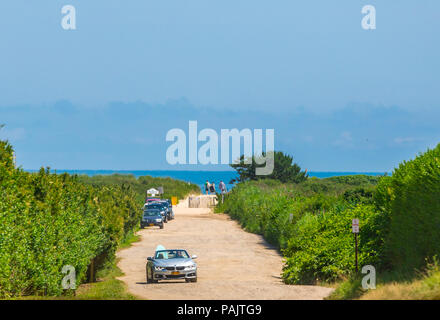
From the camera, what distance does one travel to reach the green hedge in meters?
16.8

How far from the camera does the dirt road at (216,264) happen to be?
826 inches

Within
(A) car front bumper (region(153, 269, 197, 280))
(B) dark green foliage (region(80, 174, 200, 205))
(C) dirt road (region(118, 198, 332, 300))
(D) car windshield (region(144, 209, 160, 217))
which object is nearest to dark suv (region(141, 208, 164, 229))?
(D) car windshield (region(144, 209, 160, 217))

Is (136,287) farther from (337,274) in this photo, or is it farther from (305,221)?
(305,221)

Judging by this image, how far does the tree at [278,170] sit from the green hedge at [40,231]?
7158 cm

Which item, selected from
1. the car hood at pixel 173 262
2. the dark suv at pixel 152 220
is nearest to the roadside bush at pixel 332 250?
the car hood at pixel 173 262

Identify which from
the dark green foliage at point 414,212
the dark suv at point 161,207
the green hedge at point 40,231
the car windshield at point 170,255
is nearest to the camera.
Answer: the green hedge at point 40,231

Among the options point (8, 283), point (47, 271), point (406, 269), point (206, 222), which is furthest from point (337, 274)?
point (206, 222)

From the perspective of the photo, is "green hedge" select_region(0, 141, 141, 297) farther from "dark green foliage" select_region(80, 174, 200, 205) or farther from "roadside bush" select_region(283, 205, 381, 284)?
"dark green foliage" select_region(80, 174, 200, 205)

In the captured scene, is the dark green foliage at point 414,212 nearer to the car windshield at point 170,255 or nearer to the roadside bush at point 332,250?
the roadside bush at point 332,250

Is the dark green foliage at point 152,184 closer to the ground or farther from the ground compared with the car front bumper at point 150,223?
farther from the ground

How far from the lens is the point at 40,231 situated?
18.7 metres

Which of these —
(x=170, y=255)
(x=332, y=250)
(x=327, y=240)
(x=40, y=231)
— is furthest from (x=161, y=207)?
(x=40, y=231)

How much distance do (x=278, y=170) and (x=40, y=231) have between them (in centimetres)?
8030

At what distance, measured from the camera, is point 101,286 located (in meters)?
24.2
